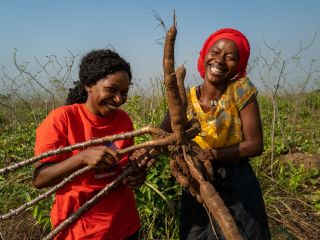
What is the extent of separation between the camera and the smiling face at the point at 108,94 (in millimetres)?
1408

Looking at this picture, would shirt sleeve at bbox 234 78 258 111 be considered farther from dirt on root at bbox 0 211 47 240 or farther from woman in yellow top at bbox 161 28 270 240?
dirt on root at bbox 0 211 47 240

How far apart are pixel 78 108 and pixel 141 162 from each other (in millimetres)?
356

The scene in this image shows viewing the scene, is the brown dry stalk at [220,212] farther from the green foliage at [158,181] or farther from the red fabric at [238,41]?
the green foliage at [158,181]

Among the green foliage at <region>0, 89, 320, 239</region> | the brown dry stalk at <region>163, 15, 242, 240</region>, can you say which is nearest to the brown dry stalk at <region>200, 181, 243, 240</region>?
the brown dry stalk at <region>163, 15, 242, 240</region>

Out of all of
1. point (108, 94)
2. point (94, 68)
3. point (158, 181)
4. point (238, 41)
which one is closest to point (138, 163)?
point (108, 94)

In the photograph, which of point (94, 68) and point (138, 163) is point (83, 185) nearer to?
point (138, 163)

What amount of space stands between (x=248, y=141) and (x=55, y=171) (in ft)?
2.72

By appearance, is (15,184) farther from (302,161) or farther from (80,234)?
(302,161)

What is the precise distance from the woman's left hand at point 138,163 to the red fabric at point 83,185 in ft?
0.27

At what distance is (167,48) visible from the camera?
3.99 feet

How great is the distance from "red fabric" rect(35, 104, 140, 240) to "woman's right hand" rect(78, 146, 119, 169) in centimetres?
14

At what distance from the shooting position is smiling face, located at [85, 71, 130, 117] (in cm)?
141

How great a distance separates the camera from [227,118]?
154 centimetres

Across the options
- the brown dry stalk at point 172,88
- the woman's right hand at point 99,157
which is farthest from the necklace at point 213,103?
the woman's right hand at point 99,157
